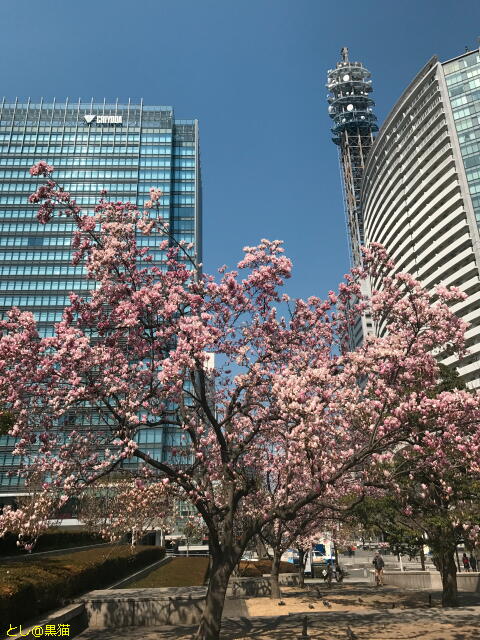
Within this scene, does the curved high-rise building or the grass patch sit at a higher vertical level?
the curved high-rise building

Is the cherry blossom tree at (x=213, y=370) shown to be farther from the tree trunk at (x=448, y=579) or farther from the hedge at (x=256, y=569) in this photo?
the hedge at (x=256, y=569)

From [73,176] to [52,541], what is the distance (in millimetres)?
105989

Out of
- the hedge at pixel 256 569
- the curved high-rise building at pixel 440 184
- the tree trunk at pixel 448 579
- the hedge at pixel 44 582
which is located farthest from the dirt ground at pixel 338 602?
the curved high-rise building at pixel 440 184

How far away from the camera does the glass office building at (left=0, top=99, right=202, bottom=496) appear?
105 metres

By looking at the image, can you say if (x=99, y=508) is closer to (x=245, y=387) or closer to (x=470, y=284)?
(x=245, y=387)

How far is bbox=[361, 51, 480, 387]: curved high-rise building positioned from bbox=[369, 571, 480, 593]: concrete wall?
5437 cm

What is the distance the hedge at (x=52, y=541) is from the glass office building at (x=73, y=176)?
219 feet

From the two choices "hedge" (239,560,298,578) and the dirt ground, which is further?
"hedge" (239,560,298,578)

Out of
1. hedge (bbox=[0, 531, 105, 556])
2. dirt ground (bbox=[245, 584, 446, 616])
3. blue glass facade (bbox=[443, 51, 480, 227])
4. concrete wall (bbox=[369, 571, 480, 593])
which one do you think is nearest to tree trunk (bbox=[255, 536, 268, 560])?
concrete wall (bbox=[369, 571, 480, 593])

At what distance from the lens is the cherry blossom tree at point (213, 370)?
442 inches

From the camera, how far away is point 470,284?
82.7 metres

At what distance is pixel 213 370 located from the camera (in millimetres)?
14859

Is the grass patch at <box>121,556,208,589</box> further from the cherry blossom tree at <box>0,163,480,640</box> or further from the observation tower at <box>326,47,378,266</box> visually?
the observation tower at <box>326,47,378,266</box>

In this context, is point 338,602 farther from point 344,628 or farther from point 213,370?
point 213,370
